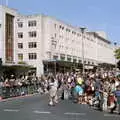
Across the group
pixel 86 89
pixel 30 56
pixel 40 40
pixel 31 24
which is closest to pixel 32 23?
pixel 31 24

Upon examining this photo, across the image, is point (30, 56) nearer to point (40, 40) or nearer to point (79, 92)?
point (40, 40)

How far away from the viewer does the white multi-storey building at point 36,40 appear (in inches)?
3241

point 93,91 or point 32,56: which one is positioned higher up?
point 32,56

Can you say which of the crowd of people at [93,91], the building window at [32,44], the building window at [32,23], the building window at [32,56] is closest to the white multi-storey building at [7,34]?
the building window at [32,44]

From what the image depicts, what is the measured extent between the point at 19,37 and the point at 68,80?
7383cm

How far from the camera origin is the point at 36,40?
101750mm

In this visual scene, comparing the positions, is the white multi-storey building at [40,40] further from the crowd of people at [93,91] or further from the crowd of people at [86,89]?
the crowd of people at [93,91]

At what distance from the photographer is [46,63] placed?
332 feet

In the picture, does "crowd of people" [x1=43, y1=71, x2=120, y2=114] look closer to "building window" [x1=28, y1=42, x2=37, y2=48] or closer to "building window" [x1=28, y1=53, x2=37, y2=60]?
"building window" [x1=28, y1=53, x2=37, y2=60]

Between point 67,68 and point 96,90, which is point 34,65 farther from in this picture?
point 96,90

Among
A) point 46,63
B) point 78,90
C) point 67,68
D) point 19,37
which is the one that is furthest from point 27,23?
point 78,90

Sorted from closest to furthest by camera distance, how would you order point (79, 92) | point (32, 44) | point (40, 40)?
1. point (79, 92)
2. point (40, 40)
3. point (32, 44)

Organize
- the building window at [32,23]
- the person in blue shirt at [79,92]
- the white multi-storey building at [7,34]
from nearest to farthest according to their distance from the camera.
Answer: the person in blue shirt at [79,92]
the white multi-storey building at [7,34]
the building window at [32,23]

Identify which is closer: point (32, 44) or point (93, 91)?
point (93, 91)
